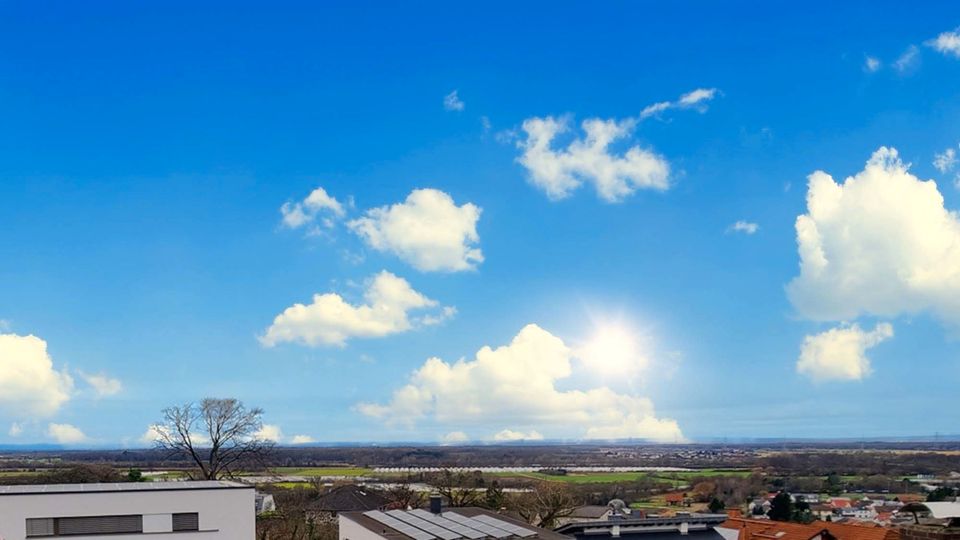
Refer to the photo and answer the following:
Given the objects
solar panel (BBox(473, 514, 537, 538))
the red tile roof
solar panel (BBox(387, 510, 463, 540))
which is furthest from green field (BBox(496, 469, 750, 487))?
solar panel (BBox(473, 514, 537, 538))

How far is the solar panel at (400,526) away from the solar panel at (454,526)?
0.85m

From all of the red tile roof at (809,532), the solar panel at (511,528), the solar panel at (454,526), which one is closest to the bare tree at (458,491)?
the red tile roof at (809,532)

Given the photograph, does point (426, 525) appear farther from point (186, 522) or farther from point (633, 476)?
point (633, 476)

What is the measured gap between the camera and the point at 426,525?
89.0 feet

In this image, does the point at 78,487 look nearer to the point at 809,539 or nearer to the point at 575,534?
the point at 575,534

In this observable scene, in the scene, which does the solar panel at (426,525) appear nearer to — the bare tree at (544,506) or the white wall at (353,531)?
the white wall at (353,531)

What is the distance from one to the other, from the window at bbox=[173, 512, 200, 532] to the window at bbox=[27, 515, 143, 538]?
→ 3.51 ft

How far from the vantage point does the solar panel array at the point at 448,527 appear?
24859mm

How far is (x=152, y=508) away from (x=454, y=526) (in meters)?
10.3

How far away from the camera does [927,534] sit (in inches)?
264

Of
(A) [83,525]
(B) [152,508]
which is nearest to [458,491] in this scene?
(B) [152,508]

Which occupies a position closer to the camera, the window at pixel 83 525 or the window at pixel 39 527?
the window at pixel 39 527

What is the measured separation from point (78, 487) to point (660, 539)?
20.0m

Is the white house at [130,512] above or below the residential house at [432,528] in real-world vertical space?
above
